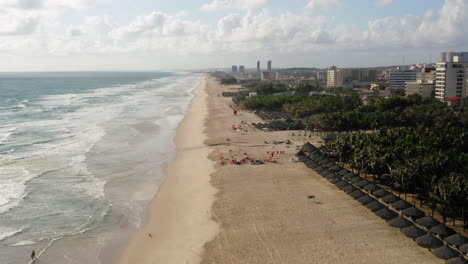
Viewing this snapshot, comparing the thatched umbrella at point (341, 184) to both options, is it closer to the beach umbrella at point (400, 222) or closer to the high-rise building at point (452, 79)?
the beach umbrella at point (400, 222)

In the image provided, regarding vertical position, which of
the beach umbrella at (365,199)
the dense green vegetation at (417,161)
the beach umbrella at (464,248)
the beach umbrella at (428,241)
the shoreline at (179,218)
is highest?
the dense green vegetation at (417,161)

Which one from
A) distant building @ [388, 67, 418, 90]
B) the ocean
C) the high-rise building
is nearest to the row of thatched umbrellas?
the ocean

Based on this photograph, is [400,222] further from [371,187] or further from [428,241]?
[371,187]

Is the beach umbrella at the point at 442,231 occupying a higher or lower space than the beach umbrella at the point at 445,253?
higher

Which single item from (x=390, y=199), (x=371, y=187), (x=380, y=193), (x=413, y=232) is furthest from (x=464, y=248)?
(x=371, y=187)

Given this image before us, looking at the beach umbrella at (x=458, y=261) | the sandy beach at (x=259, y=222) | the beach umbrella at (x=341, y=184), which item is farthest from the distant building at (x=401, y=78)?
the beach umbrella at (x=458, y=261)

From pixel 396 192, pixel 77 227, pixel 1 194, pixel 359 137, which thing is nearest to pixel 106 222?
pixel 77 227

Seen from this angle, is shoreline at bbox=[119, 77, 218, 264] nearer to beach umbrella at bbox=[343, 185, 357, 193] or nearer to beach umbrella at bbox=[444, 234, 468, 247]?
beach umbrella at bbox=[343, 185, 357, 193]
